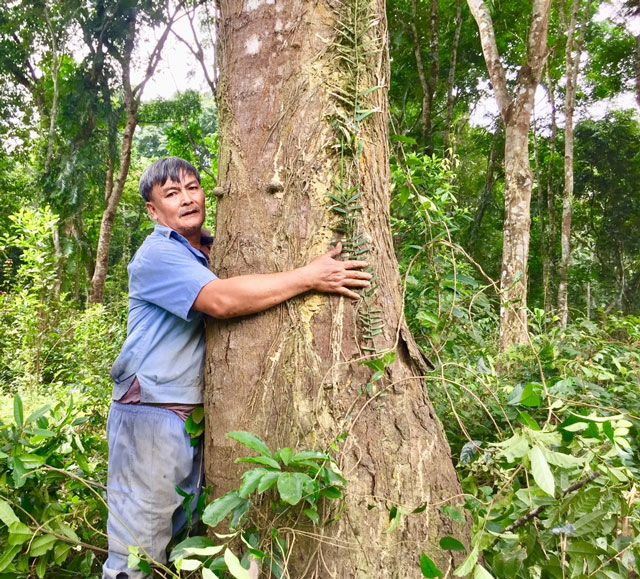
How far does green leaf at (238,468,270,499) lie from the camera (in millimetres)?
1078

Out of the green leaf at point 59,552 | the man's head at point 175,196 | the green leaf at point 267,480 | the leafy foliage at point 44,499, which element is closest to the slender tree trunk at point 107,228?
the leafy foliage at point 44,499

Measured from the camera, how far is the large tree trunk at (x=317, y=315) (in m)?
1.33

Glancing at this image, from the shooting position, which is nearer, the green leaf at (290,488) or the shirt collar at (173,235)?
the green leaf at (290,488)

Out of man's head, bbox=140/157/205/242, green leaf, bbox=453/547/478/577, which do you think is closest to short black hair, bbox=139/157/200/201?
man's head, bbox=140/157/205/242

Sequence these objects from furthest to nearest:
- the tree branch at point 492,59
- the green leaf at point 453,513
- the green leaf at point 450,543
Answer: the tree branch at point 492,59
the green leaf at point 453,513
the green leaf at point 450,543

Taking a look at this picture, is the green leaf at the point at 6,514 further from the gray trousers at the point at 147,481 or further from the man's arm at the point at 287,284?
the man's arm at the point at 287,284

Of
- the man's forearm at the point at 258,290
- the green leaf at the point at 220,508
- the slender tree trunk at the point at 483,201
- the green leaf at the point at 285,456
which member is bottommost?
the green leaf at the point at 220,508

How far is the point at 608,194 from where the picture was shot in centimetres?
1347

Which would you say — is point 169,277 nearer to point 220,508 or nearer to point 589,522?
point 220,508

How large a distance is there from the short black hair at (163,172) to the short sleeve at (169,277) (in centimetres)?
35

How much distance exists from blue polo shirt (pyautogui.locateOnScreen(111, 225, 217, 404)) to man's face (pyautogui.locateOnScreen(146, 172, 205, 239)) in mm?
146

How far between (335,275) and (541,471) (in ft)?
2.53

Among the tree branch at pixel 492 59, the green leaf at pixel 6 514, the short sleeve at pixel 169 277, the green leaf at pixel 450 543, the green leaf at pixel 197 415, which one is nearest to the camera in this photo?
the green leaf at pixel 450 543

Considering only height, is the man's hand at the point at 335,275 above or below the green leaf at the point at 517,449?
above
